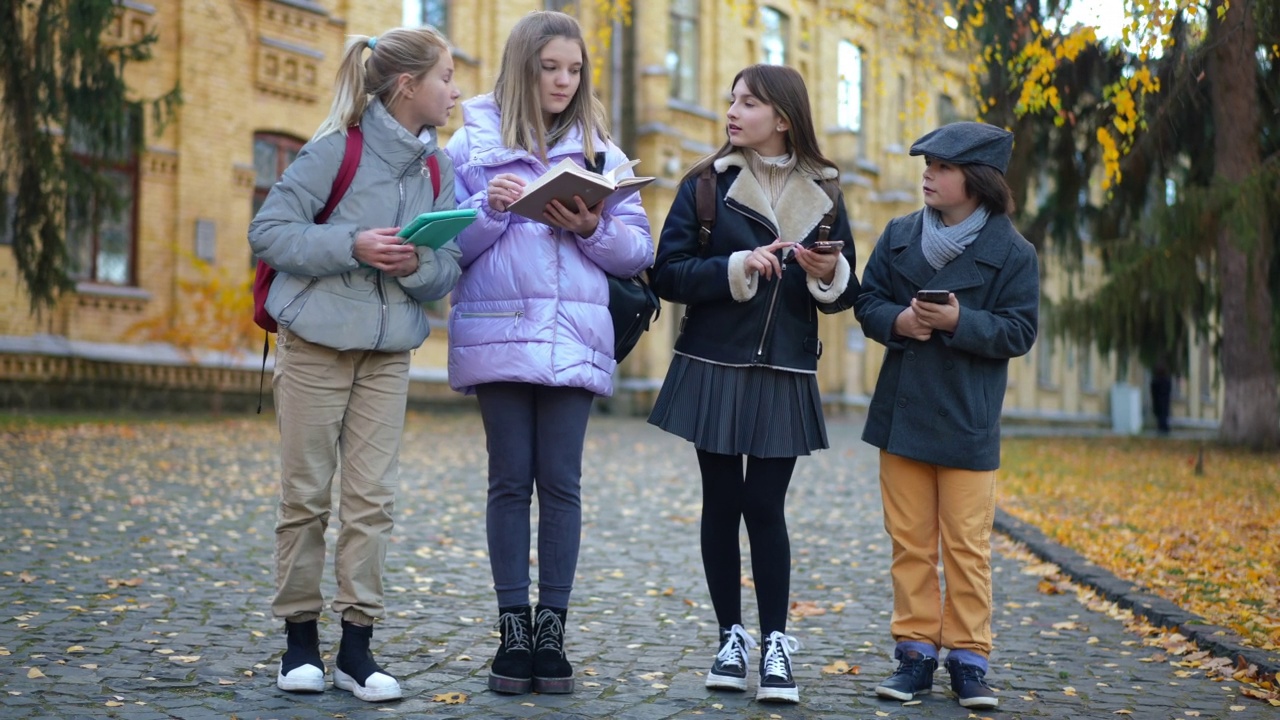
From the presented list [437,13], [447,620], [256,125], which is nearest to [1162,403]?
[437,13]

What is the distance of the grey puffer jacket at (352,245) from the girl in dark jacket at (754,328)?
93cm

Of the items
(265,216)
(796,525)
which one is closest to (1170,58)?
(796,525)

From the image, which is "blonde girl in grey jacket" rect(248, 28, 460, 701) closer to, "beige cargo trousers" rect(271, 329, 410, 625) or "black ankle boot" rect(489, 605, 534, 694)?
"beige cargo trousers" rect(271, 329, 410, 625)

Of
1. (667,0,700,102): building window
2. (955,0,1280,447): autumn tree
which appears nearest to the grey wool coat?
(955,0,1280,447): autumn tree

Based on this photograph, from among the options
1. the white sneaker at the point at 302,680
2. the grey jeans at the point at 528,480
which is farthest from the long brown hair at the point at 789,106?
the white sneaker at the point at 302,680

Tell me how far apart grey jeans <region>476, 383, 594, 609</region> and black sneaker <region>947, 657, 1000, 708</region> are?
143 cm

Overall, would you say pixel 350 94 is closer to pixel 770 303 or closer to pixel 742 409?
pixel 770 303

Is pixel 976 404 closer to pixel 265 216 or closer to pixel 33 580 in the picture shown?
pixel 265 216

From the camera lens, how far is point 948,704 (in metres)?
4.84

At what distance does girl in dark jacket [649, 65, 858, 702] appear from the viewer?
492 centimetres

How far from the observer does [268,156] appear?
73.1 ft

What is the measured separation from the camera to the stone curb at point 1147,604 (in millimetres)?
5508

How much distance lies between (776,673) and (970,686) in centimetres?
69

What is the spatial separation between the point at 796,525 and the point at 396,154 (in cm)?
651
